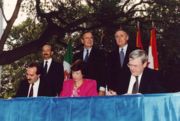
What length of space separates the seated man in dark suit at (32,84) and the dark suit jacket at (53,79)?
223 millimetres

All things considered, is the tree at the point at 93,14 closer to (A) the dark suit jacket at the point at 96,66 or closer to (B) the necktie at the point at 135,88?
(A) the dark suit jacket at the point at 96,66

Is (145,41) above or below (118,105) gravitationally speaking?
above

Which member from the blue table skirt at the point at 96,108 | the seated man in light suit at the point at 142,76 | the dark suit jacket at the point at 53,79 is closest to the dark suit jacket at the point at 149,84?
the seated man in light suit at the point at 142,76

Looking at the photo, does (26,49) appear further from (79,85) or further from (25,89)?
(79,85)

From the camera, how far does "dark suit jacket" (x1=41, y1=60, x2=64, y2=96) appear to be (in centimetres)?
595

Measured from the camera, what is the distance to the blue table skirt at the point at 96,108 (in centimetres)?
369

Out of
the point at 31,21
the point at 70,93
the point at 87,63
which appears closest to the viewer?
the point at 70,93

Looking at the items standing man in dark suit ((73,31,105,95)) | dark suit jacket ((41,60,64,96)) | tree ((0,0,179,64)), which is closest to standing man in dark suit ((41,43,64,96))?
dark suit jacket ((41,60,64,96))

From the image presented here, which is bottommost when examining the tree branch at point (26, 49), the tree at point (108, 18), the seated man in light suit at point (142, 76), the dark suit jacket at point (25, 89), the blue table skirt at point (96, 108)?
the blue table skirt at point (96, 108)

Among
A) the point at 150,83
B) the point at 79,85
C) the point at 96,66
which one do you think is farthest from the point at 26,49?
the point at 150,83

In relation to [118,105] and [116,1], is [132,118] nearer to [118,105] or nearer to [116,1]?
[118,105]

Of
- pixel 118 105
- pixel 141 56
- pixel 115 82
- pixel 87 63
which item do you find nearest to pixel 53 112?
pixel 118 105

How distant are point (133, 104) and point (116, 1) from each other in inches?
457

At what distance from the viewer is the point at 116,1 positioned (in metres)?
15.1
